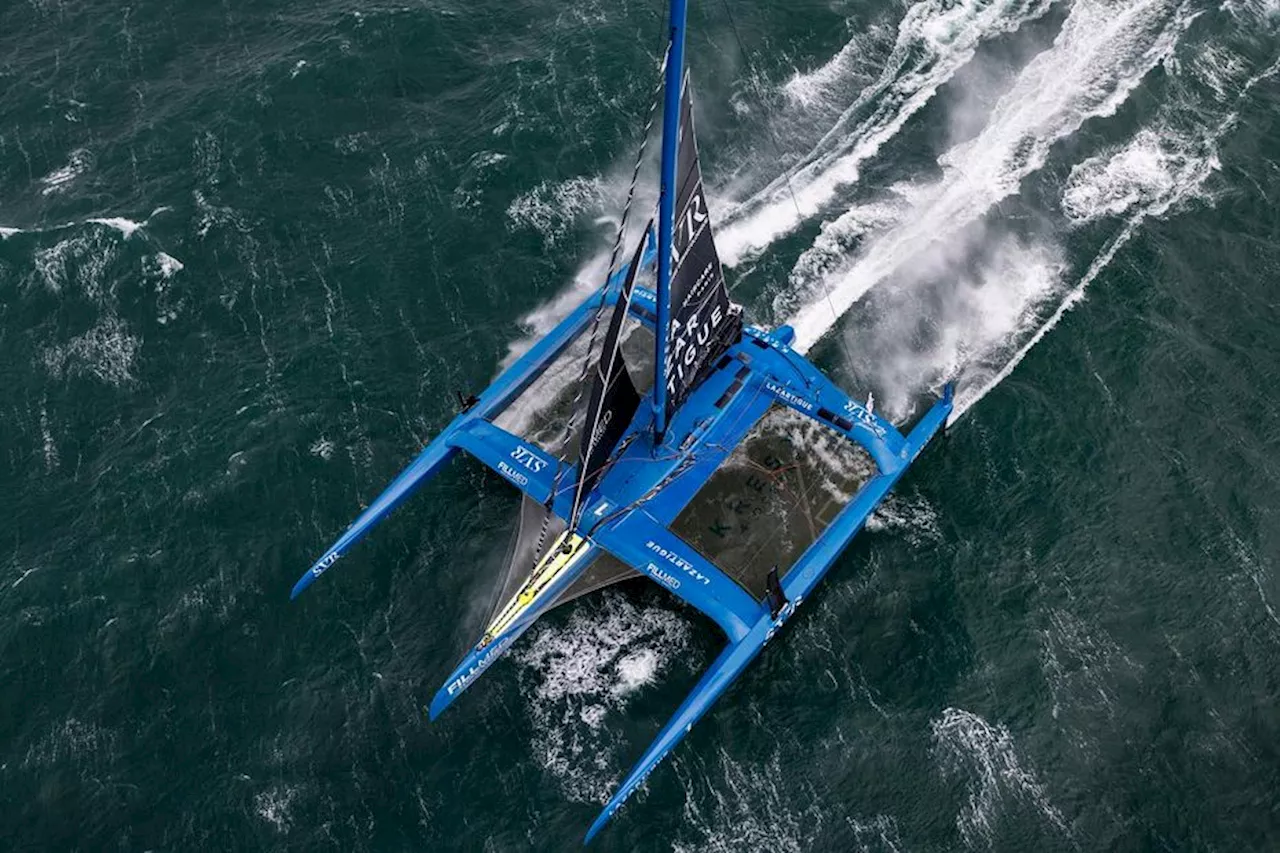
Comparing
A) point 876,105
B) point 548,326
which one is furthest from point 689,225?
point 876,105

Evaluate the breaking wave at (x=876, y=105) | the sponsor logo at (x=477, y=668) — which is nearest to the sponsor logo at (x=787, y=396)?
the breaking wave at (x=876, y=105)

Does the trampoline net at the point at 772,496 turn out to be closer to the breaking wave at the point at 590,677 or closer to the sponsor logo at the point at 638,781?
the breaking wave at the point at 590,677

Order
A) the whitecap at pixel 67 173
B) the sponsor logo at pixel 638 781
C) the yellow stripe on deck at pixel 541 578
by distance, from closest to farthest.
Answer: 1. the sponsor logo at pixel 638 781
2. the yellow stripe on deck at pixel 541 578
3. the whitecap at pixel 67 173

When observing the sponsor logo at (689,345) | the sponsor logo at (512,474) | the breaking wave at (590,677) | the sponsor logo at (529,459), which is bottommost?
the breaking wave at (590,677)

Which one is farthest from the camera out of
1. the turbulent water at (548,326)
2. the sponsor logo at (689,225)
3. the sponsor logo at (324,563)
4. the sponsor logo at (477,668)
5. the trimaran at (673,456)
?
the sponsor logo at (324,563)

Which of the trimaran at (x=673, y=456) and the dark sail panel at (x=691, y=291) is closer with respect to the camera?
the dark sail panel at (x=691, y=291)

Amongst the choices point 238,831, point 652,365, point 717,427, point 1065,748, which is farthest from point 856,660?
point 238,831

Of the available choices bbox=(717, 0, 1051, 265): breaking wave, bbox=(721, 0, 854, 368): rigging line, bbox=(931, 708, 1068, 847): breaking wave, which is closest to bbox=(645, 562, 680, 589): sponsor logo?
bbox=(931, 708, 1068, 847): breaking wave
